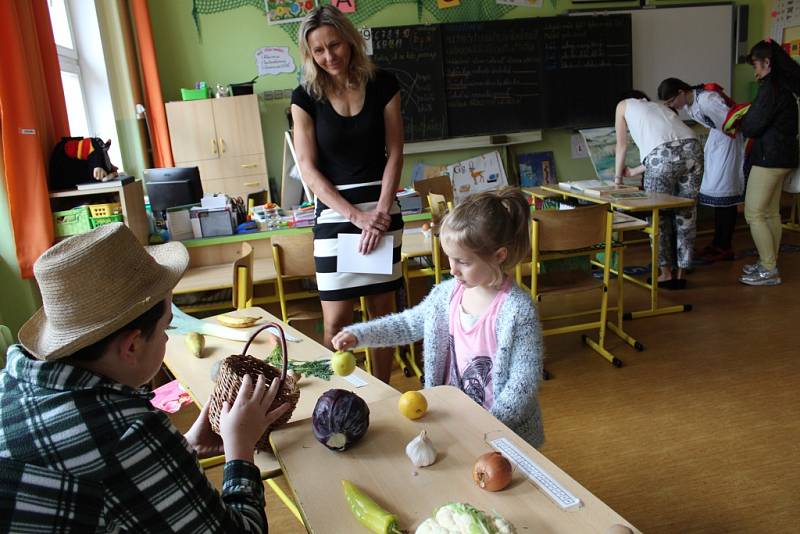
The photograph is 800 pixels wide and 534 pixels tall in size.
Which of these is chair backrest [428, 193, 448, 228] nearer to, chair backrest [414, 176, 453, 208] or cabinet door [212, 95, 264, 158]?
chair backrest [414, 176, 453, 208]

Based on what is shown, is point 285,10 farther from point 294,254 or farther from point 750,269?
point 750,269

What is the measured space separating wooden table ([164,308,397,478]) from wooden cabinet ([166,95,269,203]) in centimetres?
333

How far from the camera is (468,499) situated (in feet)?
3.24

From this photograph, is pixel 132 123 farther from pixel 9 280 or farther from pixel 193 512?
pixel 193 512

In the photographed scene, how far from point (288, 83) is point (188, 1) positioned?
3.52 feet

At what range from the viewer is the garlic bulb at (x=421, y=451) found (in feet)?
3.56

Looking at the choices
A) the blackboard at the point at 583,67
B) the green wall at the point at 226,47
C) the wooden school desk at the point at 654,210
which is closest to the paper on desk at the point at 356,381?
the wooden school desk at the point at 654,210

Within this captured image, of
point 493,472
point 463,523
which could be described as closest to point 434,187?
point 493,472

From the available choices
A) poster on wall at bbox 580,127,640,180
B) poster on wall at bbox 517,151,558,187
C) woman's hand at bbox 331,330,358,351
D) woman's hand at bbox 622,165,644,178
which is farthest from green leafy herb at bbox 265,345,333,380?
poster on wall at bbox 580,127,640,180

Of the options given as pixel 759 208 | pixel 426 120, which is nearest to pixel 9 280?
pixel 426 120

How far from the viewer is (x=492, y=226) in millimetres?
1480

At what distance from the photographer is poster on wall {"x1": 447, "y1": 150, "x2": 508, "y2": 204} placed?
5953 millimetres

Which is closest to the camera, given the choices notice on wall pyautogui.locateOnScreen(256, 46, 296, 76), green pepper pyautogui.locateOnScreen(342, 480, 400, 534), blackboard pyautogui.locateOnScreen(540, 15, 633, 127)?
green pepper pyautogui.locateOnScreen(342, 480, 400, 534)

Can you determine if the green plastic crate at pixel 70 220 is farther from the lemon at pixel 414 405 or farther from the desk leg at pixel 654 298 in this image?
the desk leg at pixel 654 298
